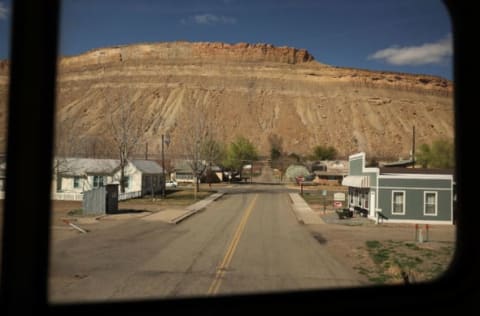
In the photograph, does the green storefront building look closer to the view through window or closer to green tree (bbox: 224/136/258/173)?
the view through window

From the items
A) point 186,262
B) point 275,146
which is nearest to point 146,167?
point 186,262

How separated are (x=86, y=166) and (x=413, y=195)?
2081 cm

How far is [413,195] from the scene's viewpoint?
20.6 meters

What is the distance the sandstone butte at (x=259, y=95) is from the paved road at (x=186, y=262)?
73126 mm

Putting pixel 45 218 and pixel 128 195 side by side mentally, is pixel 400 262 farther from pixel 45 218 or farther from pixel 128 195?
pixel 128 195

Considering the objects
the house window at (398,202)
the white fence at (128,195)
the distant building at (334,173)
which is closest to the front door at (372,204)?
the house window at (398,202)

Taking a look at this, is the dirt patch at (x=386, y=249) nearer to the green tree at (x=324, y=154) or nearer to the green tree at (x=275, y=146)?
the green tree at (x=324, y=154)

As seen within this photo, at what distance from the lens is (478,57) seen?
11.1 feet

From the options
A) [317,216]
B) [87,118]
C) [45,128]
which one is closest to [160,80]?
[87,118]

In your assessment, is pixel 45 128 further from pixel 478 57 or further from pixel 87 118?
pixel 87 118

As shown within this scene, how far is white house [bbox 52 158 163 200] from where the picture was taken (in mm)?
29984

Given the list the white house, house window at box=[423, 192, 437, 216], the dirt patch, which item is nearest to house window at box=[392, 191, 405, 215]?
house window at box=[423, 192, 437, 216]

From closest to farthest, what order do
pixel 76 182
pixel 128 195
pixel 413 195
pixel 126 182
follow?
pixel 413 195 → pixel 76 182 → pixel 128 195 → pixel 126 182

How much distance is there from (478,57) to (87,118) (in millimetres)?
98769
